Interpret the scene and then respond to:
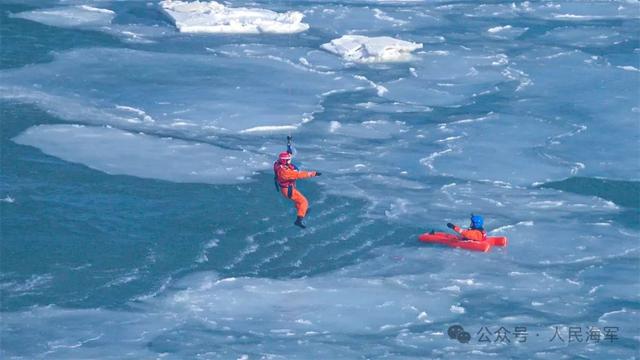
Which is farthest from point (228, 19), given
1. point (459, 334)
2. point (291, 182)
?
point (459, 334)

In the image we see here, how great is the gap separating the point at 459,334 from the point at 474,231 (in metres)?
2.07

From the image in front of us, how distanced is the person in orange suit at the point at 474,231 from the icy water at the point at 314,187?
185 mm

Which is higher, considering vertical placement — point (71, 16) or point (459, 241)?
point (71, 16)

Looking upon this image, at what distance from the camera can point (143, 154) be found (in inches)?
572

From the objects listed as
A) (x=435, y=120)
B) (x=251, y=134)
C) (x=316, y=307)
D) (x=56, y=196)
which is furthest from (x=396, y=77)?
(x=316, y=307)

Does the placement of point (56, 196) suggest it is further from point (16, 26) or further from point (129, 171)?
point (16, 26)

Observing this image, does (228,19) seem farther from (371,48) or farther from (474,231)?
(474,231)

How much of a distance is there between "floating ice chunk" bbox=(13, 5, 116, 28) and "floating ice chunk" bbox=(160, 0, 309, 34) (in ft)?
3.79

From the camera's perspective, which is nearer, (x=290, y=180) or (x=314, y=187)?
(x=290, y=180)

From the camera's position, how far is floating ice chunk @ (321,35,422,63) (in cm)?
1931

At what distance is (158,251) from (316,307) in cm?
198

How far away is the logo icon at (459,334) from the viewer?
10.1 metres

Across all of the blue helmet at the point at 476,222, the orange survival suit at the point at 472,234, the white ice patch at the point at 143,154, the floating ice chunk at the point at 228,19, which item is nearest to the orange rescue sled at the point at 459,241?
the orange survival suit at the point at 472,234

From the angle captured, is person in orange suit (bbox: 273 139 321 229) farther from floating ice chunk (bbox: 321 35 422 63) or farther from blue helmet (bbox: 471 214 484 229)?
floating ice chunk (bbox: 321 35 422 63)
